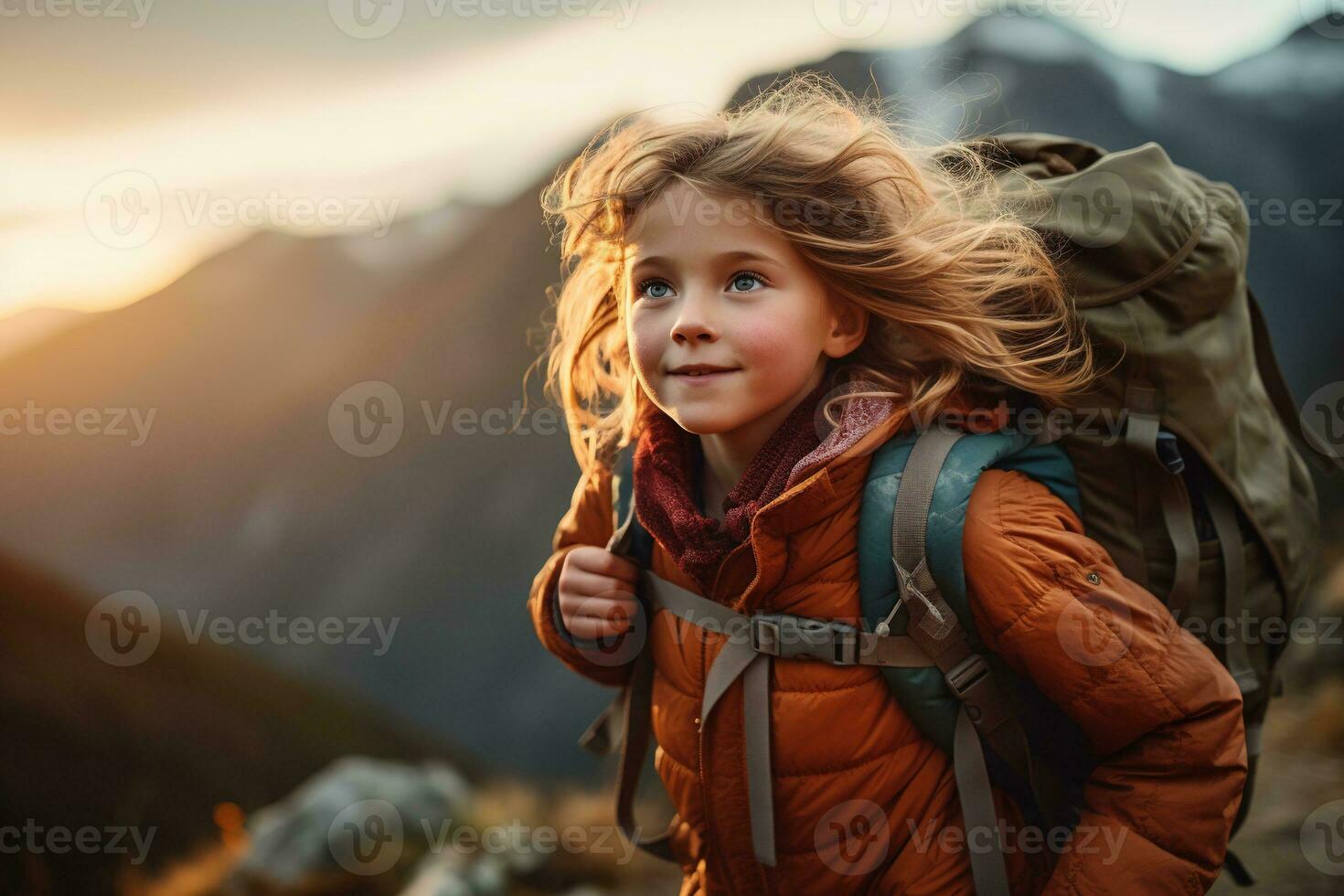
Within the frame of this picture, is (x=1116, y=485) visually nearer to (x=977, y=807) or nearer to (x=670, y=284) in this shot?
(x=977, y=807)

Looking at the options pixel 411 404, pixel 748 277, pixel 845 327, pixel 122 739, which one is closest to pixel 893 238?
pixel 845 327

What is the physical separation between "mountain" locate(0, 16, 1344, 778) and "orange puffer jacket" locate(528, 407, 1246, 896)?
160 cm

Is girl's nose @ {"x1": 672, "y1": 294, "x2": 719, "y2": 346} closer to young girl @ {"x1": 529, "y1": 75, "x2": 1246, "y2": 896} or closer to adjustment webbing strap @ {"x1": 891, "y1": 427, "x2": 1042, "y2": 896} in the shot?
young girl @ {"x1": 529, "y1": 75, "x2": 1246, "y2": 896}

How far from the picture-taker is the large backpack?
65.6 inches

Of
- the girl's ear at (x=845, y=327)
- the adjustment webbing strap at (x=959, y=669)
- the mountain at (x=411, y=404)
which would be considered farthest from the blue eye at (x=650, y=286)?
the mountain at (x=411, y=404)

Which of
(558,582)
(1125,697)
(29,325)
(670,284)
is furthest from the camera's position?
(29,325)

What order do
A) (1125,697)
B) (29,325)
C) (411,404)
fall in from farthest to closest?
1. (411,404)
2. (29,325)
3. (1125,697)

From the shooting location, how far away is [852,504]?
1.73m

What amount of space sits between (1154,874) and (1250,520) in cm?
72

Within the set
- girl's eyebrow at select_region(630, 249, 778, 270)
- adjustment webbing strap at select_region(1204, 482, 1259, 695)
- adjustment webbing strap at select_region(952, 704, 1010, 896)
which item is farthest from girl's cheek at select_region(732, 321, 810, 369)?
adjustment webbing strap at select_region(1204, 482, 1259, 695)

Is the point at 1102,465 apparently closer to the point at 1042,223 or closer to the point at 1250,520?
the point at 1250,520

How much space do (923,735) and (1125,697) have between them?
39 centimetres

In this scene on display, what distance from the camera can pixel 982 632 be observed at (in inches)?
64.4

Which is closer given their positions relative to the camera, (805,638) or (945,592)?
(945,592)
